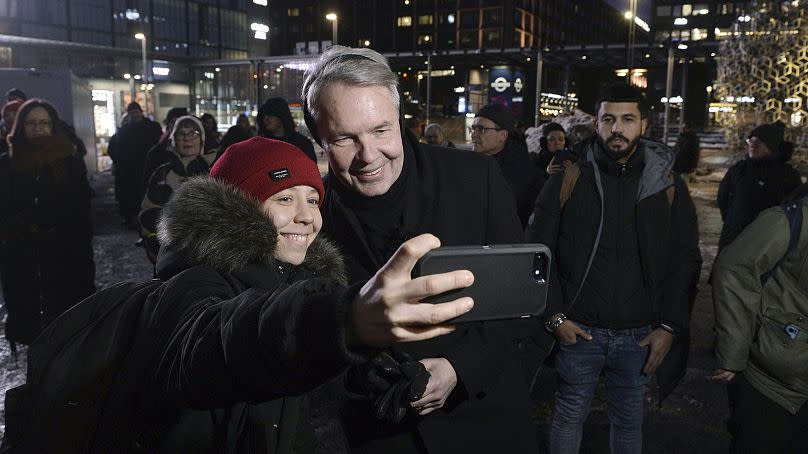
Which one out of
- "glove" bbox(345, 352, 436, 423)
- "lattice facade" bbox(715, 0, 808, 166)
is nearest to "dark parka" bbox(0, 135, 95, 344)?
"glove" bbox(345, 352, 436, 423)

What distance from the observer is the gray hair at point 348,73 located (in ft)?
6.26

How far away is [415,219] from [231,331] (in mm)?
1004

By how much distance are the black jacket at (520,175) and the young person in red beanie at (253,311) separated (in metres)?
3.18

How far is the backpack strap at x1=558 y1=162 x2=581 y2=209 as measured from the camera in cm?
322

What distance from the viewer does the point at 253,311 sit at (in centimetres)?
117

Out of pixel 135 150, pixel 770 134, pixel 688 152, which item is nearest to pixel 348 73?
pixel 770 134

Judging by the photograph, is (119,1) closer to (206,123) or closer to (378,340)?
(206,123)

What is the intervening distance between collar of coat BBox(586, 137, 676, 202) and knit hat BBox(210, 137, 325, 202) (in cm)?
175

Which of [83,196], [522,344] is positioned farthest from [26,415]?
[83,196]

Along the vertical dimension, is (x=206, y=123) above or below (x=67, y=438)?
above

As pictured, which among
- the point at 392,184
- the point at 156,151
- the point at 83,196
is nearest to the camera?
the point at 392,184

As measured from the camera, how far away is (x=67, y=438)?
1599 millimetres

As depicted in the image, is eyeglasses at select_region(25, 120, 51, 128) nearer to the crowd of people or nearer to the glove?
the crowd of people

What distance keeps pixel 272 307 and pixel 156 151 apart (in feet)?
21.9
